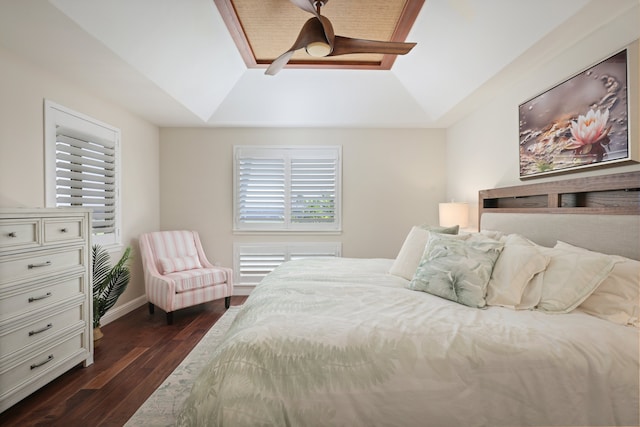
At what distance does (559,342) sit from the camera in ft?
4.27

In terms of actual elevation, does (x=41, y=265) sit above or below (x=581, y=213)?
below

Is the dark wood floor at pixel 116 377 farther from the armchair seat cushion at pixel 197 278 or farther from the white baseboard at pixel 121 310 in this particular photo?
the armchair seat cushion at pixel 197 278

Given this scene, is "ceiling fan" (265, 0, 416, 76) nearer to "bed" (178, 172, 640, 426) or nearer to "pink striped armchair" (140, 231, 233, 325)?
"bed" (178, 172, 640, 426)

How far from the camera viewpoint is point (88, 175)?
3164mm

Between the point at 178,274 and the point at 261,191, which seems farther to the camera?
the point at 261,191

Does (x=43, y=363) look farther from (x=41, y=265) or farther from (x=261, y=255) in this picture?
(x=261, y=255)

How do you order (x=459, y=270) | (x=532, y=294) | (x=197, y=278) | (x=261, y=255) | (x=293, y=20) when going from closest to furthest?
(x=532, y=294), (x=459, y=270), (x=293, y=20), (x=197, y=278), (x=261, y=255)

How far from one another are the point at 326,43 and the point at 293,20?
88 cm

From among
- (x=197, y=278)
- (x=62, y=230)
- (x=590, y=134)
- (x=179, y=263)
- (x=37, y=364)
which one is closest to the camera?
(x=37, y=364)

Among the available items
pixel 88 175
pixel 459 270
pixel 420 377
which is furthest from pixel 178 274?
pixel 420 377

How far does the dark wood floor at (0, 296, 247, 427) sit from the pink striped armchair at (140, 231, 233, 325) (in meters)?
0.24

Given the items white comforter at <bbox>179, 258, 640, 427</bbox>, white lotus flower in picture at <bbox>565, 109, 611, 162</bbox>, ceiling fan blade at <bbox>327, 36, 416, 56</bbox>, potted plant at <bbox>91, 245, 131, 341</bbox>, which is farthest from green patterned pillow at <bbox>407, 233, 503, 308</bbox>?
→ potted plant at <bbox>91, 245, 131, 341</bbox>

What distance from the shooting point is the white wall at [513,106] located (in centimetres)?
199

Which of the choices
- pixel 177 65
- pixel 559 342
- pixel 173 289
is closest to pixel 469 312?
pixel 559 342
